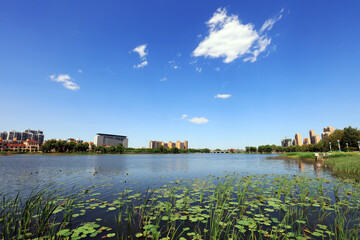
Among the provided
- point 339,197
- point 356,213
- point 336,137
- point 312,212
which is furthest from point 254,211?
point 336,137

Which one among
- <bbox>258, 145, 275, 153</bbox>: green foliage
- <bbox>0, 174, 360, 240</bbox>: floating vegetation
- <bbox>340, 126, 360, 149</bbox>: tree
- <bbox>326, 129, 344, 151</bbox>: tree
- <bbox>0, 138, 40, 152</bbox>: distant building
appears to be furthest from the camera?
<bbox>258, 145, 275, 153</bbox>: green foliage

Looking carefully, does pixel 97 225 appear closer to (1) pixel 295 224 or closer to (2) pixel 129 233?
(2) pixel 129 233

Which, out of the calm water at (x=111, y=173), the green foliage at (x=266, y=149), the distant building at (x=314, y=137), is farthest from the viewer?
the green foliage at (x=266, y=149)

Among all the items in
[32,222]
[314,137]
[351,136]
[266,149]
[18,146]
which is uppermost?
[314,137]

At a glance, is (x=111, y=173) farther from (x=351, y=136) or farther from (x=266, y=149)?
(x=266, y=149)

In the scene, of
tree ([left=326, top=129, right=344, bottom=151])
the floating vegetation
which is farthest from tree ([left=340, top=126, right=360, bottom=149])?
the floating vegetation

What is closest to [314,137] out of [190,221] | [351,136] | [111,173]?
[351,136]

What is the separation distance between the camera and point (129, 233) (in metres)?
6.09

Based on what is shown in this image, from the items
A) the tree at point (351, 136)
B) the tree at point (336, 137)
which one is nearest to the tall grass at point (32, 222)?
the tree at point (351, 136)

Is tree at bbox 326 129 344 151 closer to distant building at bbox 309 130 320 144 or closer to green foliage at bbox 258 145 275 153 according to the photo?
green foliage at bbox 258 145 275 153

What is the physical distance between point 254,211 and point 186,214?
10.9ft

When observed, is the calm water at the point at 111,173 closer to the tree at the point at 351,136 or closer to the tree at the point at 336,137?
the tree at the point at 351,136

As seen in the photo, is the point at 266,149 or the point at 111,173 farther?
the point at 266,149

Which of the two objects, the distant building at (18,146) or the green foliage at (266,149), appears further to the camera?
the green foliage at (266,149)
